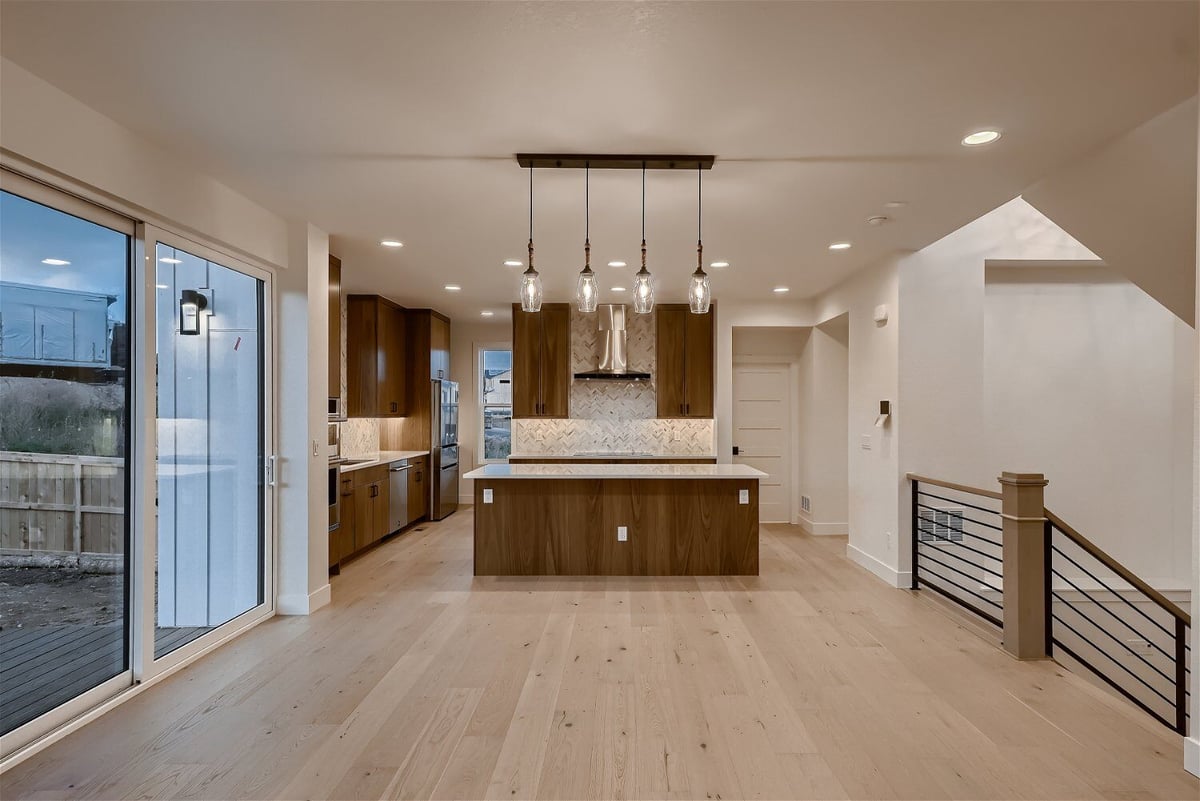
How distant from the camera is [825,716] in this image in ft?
8.97

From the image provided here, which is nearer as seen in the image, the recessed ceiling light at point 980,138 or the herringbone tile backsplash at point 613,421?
the recessed ceiling light at point 980,138

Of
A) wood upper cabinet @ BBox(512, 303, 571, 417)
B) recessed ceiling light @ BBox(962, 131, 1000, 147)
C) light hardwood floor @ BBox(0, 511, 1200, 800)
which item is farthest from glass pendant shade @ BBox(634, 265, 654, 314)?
wood upper cabinet @ BBox(512, 303, 571, 417)

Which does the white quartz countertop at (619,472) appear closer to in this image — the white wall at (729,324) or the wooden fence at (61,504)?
the white wall at (729,324)

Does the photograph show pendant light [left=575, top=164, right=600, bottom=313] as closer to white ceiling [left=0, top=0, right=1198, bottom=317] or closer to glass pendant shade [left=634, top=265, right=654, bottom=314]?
white ceiling [left=0, top=0, right=1198, bottom=317]

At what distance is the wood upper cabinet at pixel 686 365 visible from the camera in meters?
7.21

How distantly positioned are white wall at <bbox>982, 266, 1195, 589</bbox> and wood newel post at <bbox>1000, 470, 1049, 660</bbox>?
2293 mm

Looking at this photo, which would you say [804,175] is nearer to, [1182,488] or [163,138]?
[163,138]

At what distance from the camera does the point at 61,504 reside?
2621mm

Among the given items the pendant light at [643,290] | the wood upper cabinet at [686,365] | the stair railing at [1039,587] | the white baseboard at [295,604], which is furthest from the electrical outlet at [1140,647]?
the white baseboard at [295,604]

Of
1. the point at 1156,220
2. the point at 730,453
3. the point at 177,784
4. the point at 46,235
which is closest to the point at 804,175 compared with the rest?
the point at 1156,220

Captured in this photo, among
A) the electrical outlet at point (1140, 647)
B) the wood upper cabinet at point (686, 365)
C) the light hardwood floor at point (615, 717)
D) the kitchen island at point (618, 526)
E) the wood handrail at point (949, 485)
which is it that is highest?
the wood upper cabinet at point (686, 365)

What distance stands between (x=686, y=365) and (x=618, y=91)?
493cm

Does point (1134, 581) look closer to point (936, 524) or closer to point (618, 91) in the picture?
point (936, 524)

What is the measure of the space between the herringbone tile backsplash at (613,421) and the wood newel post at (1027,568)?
13.1 feet
